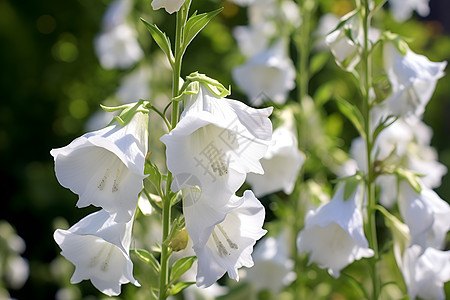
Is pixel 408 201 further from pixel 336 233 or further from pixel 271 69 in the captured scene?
pixel 271 69

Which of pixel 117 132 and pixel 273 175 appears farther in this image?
pixel 273 175

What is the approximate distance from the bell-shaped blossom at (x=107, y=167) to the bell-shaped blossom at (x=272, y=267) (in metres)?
0.71

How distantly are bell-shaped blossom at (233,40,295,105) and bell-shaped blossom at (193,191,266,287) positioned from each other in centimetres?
75

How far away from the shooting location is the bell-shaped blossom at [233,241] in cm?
71

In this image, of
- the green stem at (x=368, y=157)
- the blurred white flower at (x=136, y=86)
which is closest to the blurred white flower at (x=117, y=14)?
the blurred white flower at (x=136, y=86)

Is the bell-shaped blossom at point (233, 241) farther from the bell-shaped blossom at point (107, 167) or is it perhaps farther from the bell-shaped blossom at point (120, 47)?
the bell-shaped blossom at point (120, 47)

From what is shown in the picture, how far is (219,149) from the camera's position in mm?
729

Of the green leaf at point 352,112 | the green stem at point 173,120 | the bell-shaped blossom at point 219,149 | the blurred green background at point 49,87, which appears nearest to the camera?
the bell-shaped blossom at point 219,149

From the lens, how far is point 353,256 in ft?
3.33

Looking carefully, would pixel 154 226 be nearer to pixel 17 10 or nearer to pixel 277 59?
pixel 277 59

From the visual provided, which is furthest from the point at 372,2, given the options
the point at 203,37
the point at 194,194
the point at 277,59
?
the point at 203,37

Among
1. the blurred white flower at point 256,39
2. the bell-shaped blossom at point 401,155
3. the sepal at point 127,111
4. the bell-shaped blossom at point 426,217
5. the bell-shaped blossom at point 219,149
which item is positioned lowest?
the bell-shaped blossom at point 401,155

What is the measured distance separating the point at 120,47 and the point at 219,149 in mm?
1490

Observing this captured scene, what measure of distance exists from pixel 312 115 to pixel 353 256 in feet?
2.00
